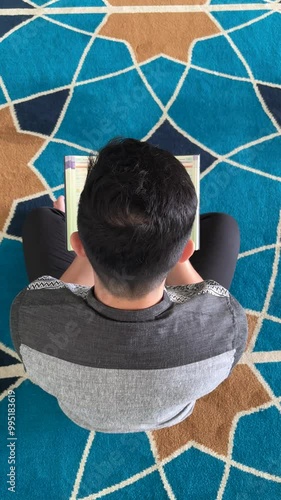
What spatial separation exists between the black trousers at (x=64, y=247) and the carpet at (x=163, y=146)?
0.15 m

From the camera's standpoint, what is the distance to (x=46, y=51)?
1.31 meters

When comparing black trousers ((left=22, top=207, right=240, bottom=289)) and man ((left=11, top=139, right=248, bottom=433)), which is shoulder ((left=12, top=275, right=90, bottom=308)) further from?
black trousers ((left=22, top=207, right=240, bottom=289))

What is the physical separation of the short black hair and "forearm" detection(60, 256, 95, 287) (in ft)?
1.07

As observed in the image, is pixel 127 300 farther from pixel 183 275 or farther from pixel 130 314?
pixel 183 275

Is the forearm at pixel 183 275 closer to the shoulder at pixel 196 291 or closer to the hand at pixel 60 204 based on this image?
the shoulder at pixel 196 291

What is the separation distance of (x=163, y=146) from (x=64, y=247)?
1.38 ft

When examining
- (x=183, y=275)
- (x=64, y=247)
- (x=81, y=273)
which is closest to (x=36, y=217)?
(x=64, y=247)

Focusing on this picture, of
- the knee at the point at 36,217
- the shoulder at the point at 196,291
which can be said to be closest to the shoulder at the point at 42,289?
the shoulder at the point at 196,291

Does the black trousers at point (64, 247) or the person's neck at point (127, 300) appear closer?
the person's neck at point (127, 300)

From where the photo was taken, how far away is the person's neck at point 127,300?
0.61 meters

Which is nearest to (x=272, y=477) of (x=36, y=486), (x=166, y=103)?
(x=36, y=486)

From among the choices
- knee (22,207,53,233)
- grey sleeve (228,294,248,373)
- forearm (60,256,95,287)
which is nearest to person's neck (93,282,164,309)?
grey sleeve (228,294,248,373)

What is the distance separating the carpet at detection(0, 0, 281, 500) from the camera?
1.08 m

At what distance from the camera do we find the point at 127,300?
1.98 ft
